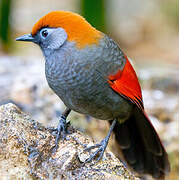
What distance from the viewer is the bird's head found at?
3.54 meters

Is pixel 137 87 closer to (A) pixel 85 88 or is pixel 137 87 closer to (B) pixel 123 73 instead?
(B) pixel 123 73

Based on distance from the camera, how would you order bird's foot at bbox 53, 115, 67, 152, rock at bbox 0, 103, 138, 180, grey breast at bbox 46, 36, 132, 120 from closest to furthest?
rock at bbox 0, 103, 138, 180
bird's foot at bbox 53, 115, 67, 152
grey breast at bbox 46, 36, 132, 120

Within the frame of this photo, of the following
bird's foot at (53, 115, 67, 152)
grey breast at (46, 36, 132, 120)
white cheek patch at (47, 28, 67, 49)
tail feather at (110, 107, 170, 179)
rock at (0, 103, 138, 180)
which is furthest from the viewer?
tail feather at (110, 107, 170, 179)

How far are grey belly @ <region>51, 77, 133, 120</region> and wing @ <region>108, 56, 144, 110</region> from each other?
2.3 inches

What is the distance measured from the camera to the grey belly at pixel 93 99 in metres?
3.49

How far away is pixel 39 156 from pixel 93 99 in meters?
0.85

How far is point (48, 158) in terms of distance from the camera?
301cm

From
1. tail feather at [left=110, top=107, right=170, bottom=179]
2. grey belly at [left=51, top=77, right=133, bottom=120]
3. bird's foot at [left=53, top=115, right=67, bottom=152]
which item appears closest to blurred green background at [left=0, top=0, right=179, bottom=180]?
tail feather at [left=110, top=107, right=170, bottom=179]

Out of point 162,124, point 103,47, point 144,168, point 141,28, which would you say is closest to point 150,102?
point 162,124

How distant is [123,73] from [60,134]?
A: 0.94m

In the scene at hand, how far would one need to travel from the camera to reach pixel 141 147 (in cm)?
452

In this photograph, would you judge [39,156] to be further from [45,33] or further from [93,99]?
[45,33]

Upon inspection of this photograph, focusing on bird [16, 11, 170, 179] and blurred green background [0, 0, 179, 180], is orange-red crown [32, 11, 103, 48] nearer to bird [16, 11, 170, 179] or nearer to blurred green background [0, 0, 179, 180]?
bird [16, 11, 170, 179]

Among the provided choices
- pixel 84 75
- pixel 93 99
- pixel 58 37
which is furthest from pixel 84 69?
pixel 58 37
